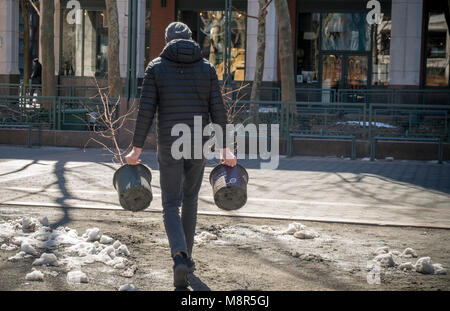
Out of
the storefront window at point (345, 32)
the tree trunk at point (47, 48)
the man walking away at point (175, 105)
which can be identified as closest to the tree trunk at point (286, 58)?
the tree trunk at point (47, 48)

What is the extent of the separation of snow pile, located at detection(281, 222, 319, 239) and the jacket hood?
2.46 metres

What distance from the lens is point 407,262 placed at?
5824 millimetres

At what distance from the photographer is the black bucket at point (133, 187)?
528cm

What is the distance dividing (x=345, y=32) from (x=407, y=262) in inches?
1012

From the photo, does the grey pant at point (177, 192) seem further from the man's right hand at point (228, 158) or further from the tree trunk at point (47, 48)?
the tree trunk at point (47, 48)

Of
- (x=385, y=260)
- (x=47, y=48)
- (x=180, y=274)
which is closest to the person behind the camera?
(x=180, y=274)

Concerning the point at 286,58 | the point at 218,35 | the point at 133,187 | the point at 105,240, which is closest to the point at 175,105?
the point at 133,187

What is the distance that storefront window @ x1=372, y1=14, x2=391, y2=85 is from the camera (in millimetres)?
29828

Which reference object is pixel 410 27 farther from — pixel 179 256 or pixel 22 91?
pixel 179 256

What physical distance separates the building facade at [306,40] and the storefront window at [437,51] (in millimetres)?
40

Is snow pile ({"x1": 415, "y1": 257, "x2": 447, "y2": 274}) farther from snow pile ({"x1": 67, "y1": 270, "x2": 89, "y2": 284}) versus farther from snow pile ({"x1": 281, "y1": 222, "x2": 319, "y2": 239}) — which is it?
snow pile ({"x1": 67, "y1": 270, "x2": 89, "y2": 284})

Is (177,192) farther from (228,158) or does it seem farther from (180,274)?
(180,274)

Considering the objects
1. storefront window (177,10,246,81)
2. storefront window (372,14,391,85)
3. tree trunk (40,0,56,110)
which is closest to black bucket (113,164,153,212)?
tree trunk (40,0,56,110)
